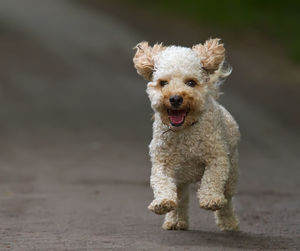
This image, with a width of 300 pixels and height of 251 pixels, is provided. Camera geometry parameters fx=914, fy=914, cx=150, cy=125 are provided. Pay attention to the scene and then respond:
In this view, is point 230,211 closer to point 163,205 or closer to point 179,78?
point 163,205

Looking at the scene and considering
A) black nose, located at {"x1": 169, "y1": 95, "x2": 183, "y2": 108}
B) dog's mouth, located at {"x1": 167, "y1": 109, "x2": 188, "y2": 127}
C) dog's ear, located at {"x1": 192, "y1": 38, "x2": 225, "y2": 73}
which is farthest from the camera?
dog's ear, located at {"x1": 192, "y1": 38, "x2": 225, "y2": 73}

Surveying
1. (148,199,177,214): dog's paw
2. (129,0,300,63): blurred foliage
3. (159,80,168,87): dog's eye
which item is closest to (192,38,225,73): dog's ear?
(159,80,168,87): dog's eye

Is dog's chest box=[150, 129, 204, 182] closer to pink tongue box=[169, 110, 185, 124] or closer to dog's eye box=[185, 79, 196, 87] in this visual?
pink tongue box=[169, 110, 185, 124]

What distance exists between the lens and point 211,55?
337 inches

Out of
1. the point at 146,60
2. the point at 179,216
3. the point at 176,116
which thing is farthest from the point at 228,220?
the point at 146,60

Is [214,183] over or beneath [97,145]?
beneath

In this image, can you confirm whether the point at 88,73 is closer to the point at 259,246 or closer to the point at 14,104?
the point at 14,104

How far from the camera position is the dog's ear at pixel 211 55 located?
27.9 feet

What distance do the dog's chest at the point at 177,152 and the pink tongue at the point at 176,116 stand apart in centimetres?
45

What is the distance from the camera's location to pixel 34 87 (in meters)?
23.2

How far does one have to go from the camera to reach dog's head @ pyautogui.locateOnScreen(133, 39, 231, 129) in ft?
26.4

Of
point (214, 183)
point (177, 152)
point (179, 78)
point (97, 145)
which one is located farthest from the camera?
point (97, 145)

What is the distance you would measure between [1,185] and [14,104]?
8603mm

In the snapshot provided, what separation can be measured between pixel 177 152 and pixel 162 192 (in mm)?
550
